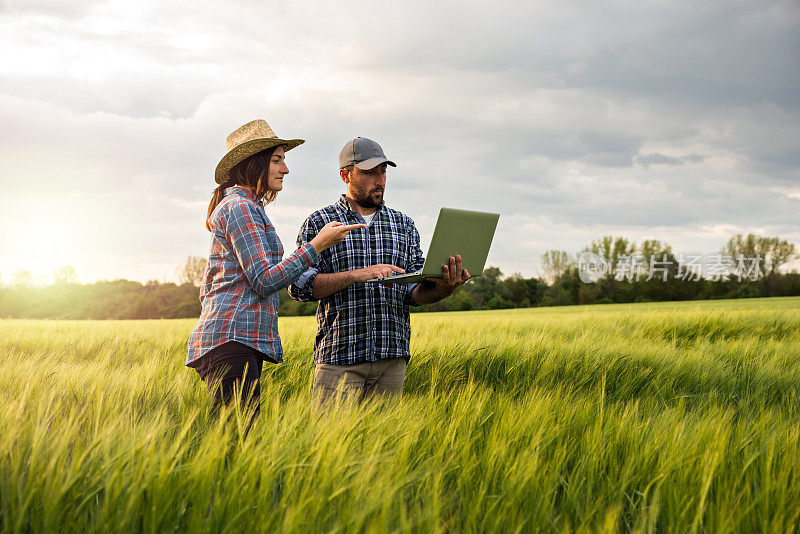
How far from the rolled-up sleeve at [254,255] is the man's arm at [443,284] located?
894 millimetres

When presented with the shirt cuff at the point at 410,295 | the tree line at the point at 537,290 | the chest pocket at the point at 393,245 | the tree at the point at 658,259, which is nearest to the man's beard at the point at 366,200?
the chest pocket at the point at 393,245

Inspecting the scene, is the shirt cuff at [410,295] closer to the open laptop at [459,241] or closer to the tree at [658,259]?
the open laptop at [459,241]

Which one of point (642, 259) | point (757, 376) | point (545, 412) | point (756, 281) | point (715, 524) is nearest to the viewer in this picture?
point (715, 524)

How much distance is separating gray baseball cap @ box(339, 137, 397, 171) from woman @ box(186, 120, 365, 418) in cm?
63

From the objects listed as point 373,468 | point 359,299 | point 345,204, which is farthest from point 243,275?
point 373,468

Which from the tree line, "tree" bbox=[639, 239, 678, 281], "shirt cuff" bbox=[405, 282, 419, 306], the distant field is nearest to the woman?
the distant field

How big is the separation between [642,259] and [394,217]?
73401mm

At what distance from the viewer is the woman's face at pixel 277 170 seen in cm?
263

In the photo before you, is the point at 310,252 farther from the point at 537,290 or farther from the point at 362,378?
the point at 537,290

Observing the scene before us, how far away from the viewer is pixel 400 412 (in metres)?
2.37

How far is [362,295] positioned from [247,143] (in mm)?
1167

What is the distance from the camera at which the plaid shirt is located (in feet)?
7.89

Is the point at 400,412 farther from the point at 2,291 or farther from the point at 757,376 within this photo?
the point at 2,291

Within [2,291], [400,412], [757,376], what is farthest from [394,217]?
[2,291]
